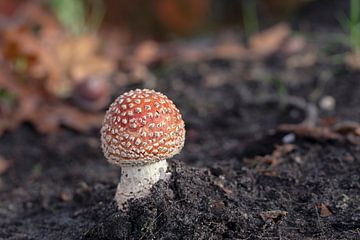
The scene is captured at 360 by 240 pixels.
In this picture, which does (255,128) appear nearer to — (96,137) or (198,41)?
(96,137)

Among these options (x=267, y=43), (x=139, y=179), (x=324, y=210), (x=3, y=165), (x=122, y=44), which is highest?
(x=122, y=44)

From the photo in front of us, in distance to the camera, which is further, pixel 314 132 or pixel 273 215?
pixel 314 132

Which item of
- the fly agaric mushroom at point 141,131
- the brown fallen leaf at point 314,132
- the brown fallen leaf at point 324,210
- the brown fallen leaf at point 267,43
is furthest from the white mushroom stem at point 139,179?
the brown fallen leaf at point 267,43

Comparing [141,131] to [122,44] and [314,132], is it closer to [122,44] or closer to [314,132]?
[314,132]

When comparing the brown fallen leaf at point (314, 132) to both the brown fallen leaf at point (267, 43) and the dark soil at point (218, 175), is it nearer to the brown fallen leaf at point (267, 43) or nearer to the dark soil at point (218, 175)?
the dark soil at point (218, 175)

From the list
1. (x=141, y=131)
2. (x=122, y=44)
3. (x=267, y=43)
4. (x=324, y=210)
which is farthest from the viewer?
(x=122, y=44)

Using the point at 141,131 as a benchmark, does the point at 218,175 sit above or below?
below

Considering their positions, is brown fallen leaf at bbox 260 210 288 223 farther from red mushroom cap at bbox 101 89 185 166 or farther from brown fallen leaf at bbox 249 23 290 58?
brown fallen leaf at bbox 249 23 290 58

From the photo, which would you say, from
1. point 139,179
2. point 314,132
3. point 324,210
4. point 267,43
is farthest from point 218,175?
point 267,43

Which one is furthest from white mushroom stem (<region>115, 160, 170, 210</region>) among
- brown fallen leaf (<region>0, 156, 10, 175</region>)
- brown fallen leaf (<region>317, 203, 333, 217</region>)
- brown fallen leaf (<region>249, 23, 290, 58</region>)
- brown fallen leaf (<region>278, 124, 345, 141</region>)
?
brown fallen leaf (<region>249, 23, 290, 58</region>)
